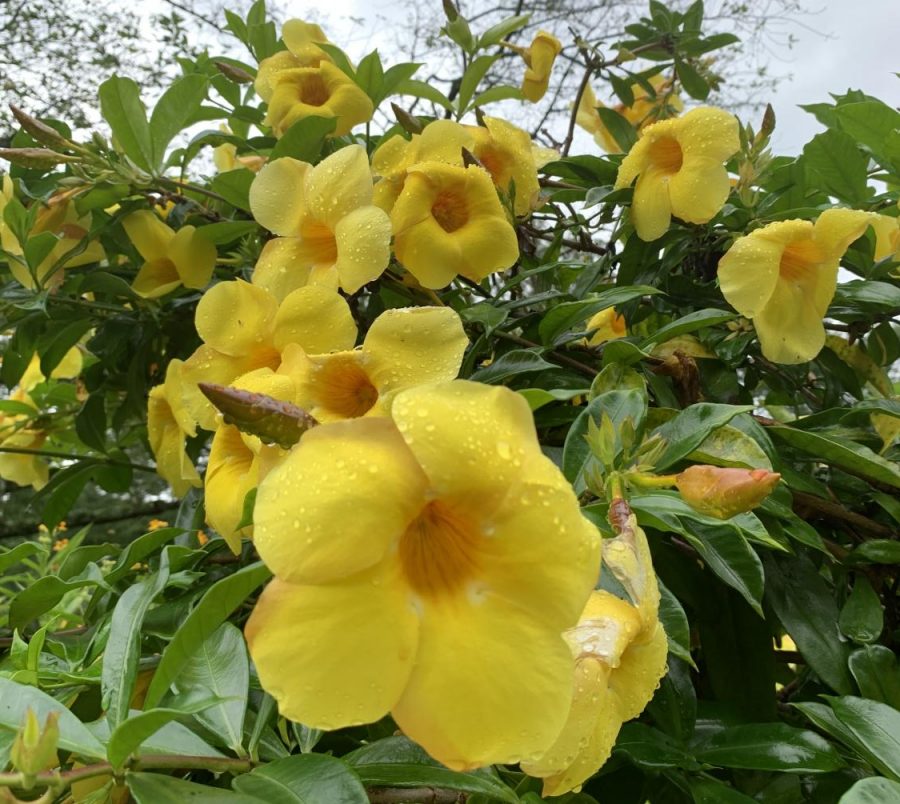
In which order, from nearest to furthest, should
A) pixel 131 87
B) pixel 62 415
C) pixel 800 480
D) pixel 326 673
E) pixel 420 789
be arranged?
pixel 326 673
pixel 420 789
pixel 800 480
pixel 131 87
pixel 62 415

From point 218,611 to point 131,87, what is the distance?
0.82m

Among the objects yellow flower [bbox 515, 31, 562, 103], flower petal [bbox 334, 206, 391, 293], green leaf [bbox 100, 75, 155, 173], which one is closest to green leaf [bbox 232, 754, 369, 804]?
flower petal [bbox 334, 206, 391, 293]

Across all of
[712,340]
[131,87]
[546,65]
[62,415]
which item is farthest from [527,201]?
[62,415]

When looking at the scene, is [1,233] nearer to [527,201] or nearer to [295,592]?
[527,201]

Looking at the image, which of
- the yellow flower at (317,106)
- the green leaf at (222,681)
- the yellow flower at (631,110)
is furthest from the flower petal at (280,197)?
the yellow flower at (631,110)

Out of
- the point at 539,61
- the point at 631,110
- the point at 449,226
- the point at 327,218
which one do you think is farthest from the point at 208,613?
the point at 631,110

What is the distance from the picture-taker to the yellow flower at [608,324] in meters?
1.02

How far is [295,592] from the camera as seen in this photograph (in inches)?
13.8

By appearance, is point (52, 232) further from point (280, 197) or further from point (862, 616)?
point (862, 616)

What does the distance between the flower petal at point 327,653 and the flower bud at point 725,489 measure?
198 millimetres

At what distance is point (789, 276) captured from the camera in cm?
85

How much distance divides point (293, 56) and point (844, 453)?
0.89 m

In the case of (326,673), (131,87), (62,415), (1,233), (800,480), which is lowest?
(62,415)

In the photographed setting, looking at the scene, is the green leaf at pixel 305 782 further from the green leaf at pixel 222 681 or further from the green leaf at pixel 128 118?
the green leaf at pixel 128 118
